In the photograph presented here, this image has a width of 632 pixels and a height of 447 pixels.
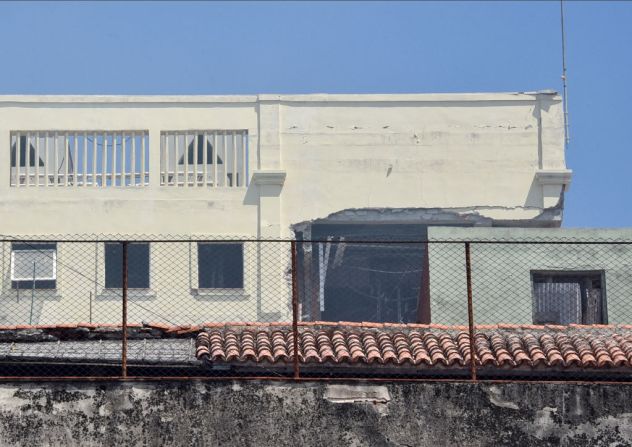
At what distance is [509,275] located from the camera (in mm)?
31781

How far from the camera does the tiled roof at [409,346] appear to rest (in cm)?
2075

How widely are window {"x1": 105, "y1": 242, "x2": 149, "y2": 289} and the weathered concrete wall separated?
17982 mm

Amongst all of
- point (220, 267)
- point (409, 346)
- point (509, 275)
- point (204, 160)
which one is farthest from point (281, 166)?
point (409, 346)

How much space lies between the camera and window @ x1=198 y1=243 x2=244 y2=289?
38.8 meters

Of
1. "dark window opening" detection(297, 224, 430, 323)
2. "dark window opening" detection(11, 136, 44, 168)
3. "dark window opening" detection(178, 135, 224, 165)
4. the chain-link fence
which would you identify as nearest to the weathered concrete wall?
Result: the chain-link fence

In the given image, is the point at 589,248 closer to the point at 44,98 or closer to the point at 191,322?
the point at 191,322

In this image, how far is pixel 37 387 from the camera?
20125 millimetres

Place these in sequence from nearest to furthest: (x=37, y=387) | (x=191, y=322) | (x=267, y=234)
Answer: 1. (x=37, y=387)
2. (x=191, y=322)
3. (x=267, y=234)

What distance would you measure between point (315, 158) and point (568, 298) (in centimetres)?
986

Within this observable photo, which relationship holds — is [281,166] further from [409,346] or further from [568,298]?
[409,346]

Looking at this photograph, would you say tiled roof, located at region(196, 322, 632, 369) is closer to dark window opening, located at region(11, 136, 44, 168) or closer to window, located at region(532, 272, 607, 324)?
window, located at region(532, 272, 607, 324)

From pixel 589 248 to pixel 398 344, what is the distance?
11782 mm

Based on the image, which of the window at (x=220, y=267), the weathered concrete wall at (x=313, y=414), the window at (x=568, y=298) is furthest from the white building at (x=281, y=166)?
the weathered concrete wall at (x=313, y=414)

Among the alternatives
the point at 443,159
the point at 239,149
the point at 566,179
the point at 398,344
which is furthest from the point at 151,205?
the point at 398,344
